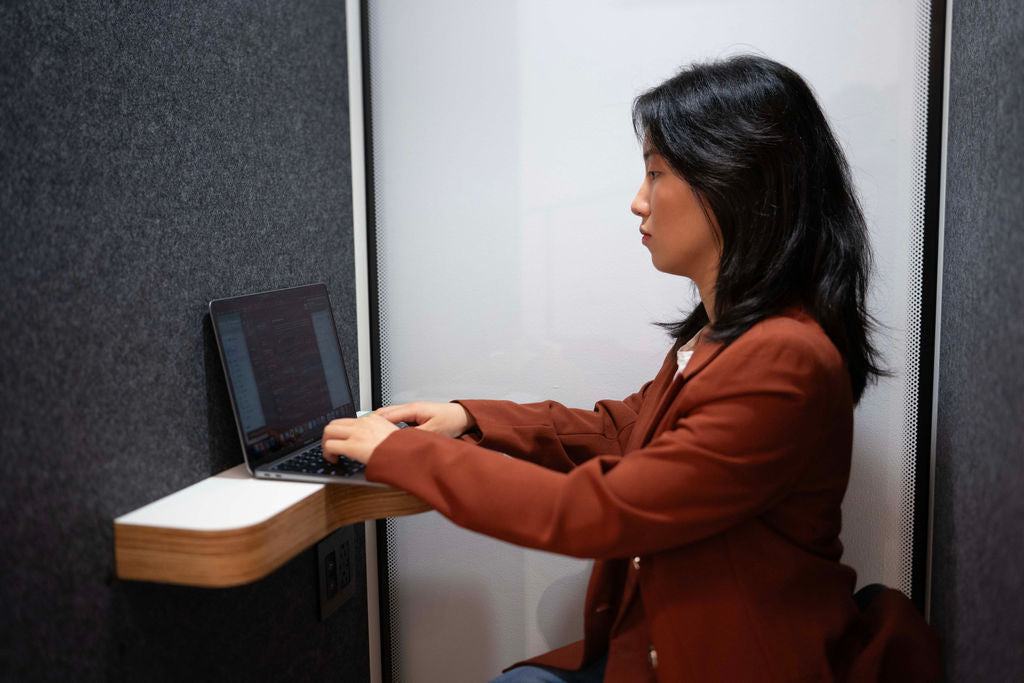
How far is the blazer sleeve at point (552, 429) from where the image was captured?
0.95 metres

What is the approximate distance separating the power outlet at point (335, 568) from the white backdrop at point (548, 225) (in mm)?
127

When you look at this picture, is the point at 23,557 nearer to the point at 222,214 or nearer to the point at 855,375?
the point at 222,214

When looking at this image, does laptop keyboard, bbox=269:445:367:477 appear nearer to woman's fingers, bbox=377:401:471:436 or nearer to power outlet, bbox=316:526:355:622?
woman's fingers, bbox=377:401:471:436

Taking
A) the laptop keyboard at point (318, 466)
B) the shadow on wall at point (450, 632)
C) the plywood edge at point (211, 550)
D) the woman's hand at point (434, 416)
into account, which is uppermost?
the woman's hand at point (434, 416)

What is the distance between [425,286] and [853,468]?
0.69 m

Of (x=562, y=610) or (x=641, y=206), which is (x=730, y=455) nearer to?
(x=641, y=206)

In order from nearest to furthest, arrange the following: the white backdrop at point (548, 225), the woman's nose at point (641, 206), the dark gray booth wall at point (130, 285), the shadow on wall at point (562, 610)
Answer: the dark gray booth wall at point (130, 285) → the woman's nose at point (641, 206) → the white backdrop at point (548, 225) → the shadow on wall at point (562, 610)

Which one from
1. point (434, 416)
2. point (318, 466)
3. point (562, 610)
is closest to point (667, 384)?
point (434, 416)

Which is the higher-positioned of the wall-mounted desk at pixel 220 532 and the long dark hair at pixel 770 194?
the long dark hair at pixel 770 194

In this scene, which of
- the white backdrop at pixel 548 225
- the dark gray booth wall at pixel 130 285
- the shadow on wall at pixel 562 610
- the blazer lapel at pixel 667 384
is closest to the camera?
the dark gray booth wall at pixel 130 285

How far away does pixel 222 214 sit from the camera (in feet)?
2.81

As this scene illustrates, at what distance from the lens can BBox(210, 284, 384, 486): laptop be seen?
0.81 meters

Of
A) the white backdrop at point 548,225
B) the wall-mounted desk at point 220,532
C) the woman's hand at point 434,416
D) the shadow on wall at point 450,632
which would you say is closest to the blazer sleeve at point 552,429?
the woman's hand at point 434,416

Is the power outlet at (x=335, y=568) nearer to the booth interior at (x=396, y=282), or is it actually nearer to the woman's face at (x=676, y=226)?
the booth interior at (x=396, y=282)
